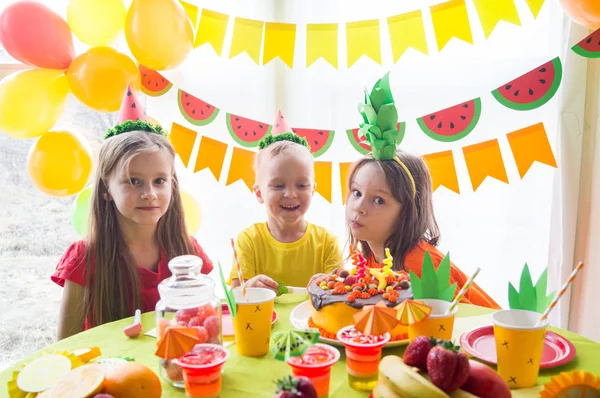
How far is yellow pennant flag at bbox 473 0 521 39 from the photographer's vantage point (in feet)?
7.31

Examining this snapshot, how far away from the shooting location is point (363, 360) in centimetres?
110

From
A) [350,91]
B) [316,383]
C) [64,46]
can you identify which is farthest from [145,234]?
[350,91]

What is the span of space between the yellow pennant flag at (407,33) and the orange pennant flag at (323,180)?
2.01ft

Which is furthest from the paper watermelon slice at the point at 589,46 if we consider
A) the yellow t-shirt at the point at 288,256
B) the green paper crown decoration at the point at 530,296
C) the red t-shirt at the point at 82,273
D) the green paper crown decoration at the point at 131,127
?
the red t-shirt at the point at 82,273

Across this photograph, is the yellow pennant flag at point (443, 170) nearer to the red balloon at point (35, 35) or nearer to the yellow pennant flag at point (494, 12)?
the yellow pennant flag at point (494, 12)

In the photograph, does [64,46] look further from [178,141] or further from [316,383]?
[316,383]

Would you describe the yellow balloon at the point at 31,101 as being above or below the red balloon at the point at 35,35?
below

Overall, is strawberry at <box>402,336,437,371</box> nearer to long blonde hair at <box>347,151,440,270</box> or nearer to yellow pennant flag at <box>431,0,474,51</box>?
long blonde hair at <box>347,151,440,270</box>

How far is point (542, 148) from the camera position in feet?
7.32

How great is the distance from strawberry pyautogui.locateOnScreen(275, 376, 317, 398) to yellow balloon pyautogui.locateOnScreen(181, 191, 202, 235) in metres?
1.79

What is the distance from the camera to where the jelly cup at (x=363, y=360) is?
3.58ft

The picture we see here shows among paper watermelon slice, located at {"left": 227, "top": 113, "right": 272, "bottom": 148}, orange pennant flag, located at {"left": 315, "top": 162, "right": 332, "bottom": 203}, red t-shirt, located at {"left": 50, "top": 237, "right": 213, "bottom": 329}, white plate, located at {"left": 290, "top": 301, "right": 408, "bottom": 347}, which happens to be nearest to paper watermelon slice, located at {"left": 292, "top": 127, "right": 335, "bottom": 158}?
orange pennant flag, located at {"left": 315, "top": 162, "right": 332, "bottom": 203}

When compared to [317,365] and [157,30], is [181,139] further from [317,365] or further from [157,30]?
[317,365]

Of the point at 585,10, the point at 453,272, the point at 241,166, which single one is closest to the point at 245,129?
the point at 241,166
